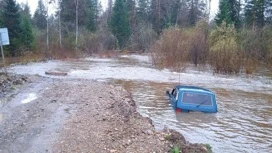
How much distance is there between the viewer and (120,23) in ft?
205

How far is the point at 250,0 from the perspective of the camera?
55.7 meters

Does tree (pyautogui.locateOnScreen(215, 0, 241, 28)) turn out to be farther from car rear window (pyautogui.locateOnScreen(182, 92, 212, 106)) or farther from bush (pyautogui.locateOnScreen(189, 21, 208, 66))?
car rear window (pyautogui.locateOnScreen(182, 92, 212, 106))

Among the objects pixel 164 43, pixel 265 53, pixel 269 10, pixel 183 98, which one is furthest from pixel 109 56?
Answer: pixel 183 98

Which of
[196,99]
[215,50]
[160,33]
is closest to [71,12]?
[160,33]

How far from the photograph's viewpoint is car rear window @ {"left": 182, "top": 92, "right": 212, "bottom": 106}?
14008mm

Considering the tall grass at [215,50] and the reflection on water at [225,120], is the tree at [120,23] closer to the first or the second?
the tall grass at [215,50]

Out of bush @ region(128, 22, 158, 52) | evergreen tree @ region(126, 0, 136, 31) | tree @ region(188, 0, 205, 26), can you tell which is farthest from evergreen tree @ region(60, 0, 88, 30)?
tree @ region(188, 0, 205, 26)

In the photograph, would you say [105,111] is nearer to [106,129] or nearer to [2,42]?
[106,129]

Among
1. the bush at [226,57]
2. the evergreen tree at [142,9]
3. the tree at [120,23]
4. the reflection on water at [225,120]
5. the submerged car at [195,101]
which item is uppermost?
the evergreen tree at [142,9]

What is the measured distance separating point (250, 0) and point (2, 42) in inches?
1823

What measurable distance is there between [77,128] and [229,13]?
49330mm

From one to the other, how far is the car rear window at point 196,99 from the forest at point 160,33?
52.0 ft

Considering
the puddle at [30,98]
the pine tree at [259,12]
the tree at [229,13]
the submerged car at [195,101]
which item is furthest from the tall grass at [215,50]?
the pine tree at [259,12]

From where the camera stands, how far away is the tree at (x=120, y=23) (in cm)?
6228
